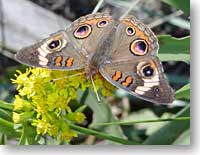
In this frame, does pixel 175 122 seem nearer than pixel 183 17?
Yes

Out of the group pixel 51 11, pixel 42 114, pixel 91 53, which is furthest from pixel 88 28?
pixel 51 11

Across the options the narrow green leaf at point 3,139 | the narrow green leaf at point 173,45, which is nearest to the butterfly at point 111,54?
the narrow green leaf at point 173,45

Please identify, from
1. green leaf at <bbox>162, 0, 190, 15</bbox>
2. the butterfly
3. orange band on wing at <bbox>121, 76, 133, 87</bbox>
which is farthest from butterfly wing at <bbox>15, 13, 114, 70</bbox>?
green leaf at <bbox>162, 0, 190, 15</bbox>

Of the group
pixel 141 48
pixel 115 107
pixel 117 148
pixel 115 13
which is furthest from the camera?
pixel 115 107

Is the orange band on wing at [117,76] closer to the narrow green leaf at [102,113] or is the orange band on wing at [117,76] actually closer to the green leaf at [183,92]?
the green leaf at [183,92]

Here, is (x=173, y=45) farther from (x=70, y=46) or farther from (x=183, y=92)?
(x=70, y=46)

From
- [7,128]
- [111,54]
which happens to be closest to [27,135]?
[7,128]

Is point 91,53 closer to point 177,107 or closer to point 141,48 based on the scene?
point 141,48
